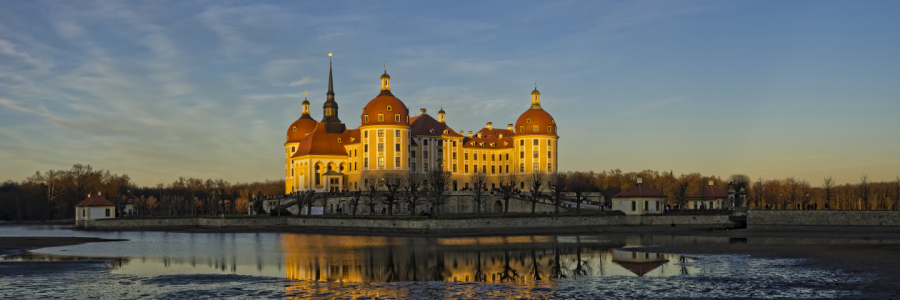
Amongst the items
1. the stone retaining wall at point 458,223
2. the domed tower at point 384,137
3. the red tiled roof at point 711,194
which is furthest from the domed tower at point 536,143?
the stone retaining wall at point 458,223

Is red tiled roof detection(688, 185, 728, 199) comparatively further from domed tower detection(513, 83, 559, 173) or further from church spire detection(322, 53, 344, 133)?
church spire detection(322, 53, 344, 133)

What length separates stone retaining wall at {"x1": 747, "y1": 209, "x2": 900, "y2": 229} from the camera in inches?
2228

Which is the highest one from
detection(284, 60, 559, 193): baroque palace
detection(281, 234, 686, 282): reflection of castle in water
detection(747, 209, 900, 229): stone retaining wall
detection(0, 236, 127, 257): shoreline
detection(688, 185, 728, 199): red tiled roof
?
detection(284, 60, 559, 193): baroque palace

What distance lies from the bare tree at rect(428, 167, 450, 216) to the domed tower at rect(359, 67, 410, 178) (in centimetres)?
454

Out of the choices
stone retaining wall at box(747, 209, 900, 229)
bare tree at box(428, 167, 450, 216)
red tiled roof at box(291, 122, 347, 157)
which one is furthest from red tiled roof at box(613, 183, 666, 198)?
red tiled roof at box(291, 122, 347, 157)

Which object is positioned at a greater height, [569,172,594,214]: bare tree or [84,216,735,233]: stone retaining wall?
[569,172,594,214]: bare tree

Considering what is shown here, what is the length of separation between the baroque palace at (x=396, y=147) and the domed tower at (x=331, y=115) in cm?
13

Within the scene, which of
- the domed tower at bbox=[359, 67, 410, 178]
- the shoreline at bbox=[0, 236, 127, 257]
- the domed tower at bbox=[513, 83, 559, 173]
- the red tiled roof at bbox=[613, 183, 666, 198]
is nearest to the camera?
the shoreline at bbox=[0, 236, 127, 257]

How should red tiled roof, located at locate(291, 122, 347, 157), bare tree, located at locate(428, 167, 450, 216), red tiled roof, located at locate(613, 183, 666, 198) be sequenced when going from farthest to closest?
red tiled roof, located at locate(291, 122, 347, 157)
bare tree, located at locate(428, 167, 450, 216)
red tiled roof, located at locate(613, 183, 666, 198)

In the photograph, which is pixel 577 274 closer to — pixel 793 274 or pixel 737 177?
pixel 793 274

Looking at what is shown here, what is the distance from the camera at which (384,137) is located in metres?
93.8

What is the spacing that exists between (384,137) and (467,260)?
196 feet

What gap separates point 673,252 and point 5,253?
→ 3352 centimetres

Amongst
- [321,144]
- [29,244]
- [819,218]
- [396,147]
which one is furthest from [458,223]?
[321,144]
